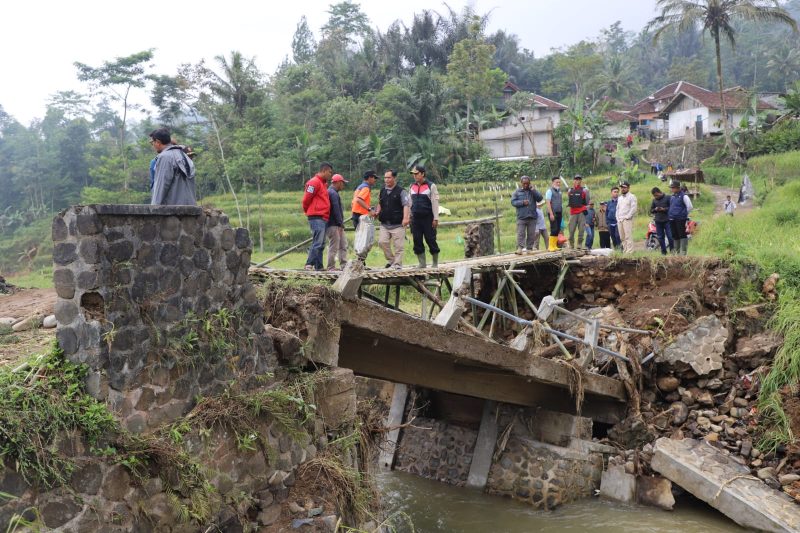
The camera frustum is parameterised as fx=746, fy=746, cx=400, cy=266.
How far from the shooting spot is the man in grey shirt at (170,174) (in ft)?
21.7

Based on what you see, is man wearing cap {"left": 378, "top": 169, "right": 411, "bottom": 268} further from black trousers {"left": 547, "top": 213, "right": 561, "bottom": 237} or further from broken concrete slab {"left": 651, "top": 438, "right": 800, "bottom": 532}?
black trousers {"left": 547, "top": 213, "right": 561, "bottom": 237}

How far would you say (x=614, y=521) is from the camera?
10.9m

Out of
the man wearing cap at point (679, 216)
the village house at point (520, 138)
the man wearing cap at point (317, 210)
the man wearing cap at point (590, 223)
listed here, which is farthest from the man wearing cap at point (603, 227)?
the village house at point (520, 138)

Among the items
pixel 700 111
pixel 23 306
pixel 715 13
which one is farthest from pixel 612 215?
pixel 700 111

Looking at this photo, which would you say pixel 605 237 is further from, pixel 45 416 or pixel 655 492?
pixel 45 416

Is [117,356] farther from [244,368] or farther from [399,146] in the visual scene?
[399,146]

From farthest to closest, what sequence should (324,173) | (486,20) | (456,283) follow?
1. (486,20)
2. (324,173)
3. (456,283)

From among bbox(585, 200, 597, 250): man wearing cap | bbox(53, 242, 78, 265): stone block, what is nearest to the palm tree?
bbox(585, 200, 597, 250): man wearing cap

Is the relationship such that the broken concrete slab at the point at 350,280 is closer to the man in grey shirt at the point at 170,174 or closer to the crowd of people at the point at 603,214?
the man in grey shirt at the point at 170,174

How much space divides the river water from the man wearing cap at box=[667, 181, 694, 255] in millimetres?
5633

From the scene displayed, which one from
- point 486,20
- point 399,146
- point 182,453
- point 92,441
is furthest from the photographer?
point 486,20

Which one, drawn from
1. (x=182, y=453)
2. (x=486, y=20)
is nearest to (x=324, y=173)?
(x=182, y=453)

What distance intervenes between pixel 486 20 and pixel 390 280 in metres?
46.1

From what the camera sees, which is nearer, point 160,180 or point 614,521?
point 160,180
